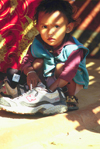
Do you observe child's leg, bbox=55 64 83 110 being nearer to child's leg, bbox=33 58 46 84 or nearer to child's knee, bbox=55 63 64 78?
child's knee, bbox=55 63 64 78

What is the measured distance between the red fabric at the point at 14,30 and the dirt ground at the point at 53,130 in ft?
3.81

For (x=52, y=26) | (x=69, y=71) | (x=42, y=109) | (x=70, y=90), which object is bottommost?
(x=70, y=90)

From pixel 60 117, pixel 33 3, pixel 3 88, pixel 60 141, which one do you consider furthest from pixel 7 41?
pixel 60 141

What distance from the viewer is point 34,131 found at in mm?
1961

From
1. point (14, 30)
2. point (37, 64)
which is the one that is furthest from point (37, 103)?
point (14, 30)

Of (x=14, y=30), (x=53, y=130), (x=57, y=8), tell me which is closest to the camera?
(x=53, y=130)

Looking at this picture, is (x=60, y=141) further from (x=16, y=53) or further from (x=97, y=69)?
(x=97, y=69)

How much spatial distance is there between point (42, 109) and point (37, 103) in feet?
0.24

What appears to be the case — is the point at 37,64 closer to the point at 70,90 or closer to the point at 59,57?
the point at 59,57

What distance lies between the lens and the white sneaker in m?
2.21

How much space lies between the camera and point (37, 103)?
7.41ft

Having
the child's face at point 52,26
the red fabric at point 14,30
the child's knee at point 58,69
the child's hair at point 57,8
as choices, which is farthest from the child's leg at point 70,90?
the red fabric at point 14,30

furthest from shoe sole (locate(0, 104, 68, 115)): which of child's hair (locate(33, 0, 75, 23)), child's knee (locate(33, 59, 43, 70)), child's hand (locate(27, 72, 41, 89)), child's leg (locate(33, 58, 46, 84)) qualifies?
child's hair (locate(33, 0, 75, 23))

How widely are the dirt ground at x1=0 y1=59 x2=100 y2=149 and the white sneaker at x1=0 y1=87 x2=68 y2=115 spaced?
0.29 feet
